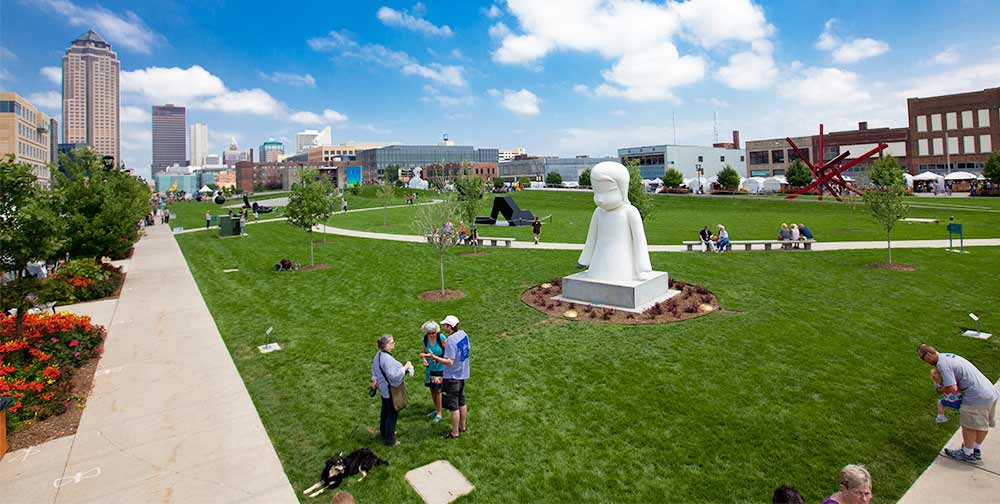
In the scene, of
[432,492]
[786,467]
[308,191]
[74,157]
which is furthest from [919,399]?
[74,157]

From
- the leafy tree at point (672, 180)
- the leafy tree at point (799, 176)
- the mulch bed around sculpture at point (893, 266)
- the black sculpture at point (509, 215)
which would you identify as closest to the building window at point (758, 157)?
the leafy tree at point (799, 176)

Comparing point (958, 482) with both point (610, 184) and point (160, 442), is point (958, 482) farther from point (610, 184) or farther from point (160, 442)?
point (160, 442)

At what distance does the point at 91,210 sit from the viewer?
17.4 metres

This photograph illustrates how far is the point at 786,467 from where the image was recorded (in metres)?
5.85

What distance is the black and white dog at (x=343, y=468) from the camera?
5.71 m

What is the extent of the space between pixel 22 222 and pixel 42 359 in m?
2.47

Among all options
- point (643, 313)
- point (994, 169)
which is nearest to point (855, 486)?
point (643, 313)

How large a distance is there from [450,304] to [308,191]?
1097 cm

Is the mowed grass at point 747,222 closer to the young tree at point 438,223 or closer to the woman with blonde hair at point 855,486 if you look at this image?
the young tree at point 438,223

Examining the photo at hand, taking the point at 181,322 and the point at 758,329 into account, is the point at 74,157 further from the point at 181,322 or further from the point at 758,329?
the point at 758,329

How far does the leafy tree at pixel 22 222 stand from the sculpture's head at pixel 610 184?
11276 mm

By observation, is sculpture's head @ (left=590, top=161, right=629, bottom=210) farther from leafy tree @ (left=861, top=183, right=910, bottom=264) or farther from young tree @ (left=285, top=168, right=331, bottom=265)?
young tree @ (left=285, top=168, right=331, bottom=265)

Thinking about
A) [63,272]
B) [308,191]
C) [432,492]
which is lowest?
[432,492]

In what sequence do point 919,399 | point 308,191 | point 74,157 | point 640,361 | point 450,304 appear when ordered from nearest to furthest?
point 919,399 < point 640,361 < point 450,304 < point 74,157 < point 308,191
